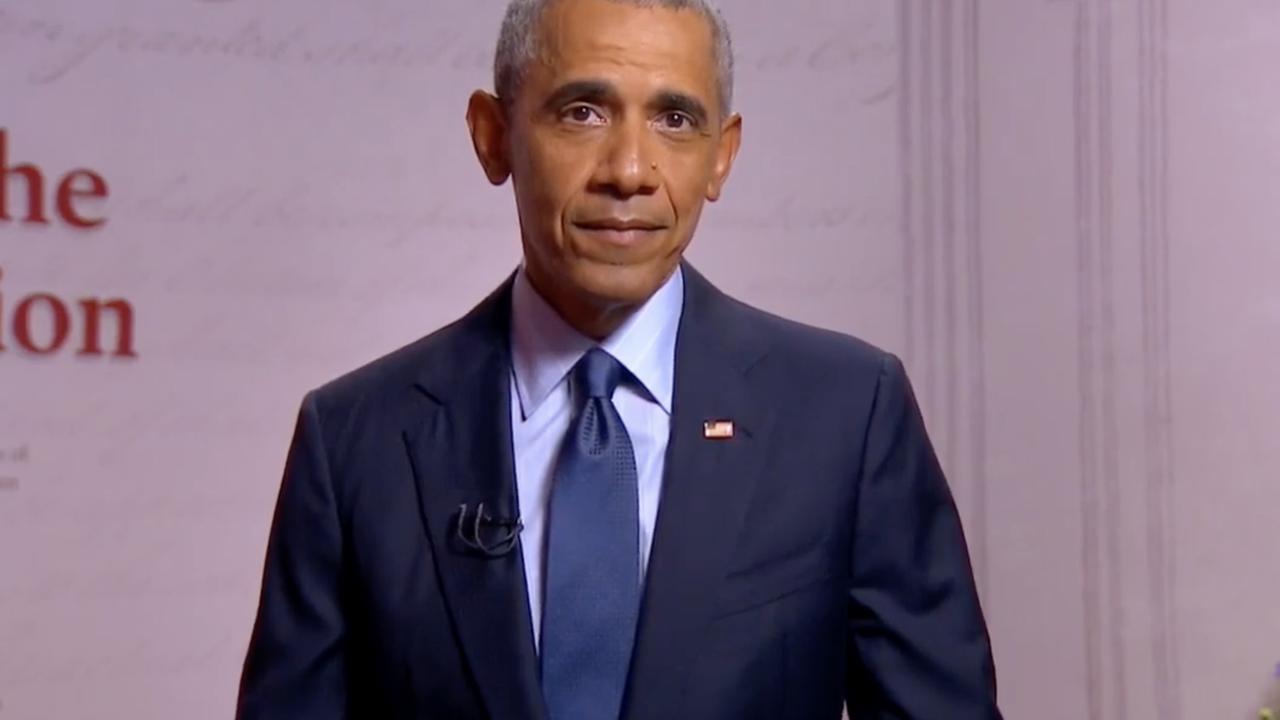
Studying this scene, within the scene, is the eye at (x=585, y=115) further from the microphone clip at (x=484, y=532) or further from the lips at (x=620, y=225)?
the microphone clip at (x=484, y=532)

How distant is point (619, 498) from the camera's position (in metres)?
1.48

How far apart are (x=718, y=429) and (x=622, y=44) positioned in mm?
323

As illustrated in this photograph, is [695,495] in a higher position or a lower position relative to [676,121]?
lower

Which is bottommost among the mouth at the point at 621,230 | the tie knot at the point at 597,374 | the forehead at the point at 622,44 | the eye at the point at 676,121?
the tie knot at the point at 597,374

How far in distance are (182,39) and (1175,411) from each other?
143 cm

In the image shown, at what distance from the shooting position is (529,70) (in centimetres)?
152

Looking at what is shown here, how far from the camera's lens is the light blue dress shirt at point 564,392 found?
151cm

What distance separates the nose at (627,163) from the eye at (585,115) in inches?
0.7

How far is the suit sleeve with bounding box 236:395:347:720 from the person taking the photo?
1506 millimetres

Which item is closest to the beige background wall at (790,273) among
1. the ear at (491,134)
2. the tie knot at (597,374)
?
the ear at (491,134)

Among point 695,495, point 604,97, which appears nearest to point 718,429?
point 695,495

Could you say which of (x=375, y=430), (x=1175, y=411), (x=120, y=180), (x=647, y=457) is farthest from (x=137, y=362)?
(x=1175, y=411)

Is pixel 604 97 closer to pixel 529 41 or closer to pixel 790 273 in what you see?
pixel 529 41

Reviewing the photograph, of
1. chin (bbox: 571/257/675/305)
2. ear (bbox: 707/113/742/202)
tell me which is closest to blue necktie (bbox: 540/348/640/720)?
chin (bbox: 571/257/675/305)
